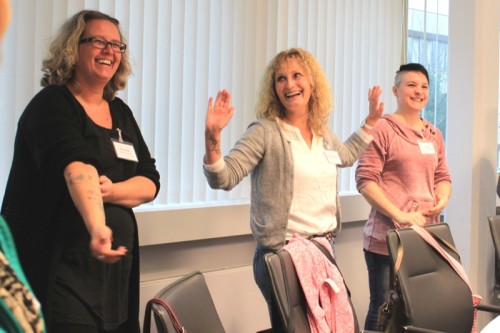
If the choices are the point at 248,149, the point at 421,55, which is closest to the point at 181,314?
the point at 248,149

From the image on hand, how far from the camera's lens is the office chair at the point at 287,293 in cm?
182

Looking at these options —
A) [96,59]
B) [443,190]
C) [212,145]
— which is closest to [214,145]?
[212,145]

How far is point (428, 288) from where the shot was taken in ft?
7.40

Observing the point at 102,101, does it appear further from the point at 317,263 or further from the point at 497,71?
the point at 497,71

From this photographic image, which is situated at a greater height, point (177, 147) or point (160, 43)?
point (160, 43)

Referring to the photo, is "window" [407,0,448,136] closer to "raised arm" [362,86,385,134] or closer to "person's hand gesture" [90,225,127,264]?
"raised arm" [362,86,385,134]

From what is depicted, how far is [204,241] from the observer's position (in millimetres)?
2887

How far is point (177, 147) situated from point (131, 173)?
0.90m

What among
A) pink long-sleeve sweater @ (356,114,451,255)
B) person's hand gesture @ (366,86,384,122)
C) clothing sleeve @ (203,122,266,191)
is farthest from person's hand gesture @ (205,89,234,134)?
pink long-sleeve sweater @ (356,114,451,255)

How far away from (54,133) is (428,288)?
1.45 meters

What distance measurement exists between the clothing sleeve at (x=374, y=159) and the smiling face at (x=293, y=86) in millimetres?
604

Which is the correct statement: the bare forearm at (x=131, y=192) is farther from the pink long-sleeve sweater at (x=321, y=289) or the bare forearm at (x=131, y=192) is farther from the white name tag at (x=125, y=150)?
the pink long-sleeve sweater at (x=321, y=289)

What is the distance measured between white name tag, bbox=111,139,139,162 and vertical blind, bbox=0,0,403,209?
684 millimetres

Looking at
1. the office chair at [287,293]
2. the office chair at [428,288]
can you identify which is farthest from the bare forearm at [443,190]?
the office chair at [287,293]
